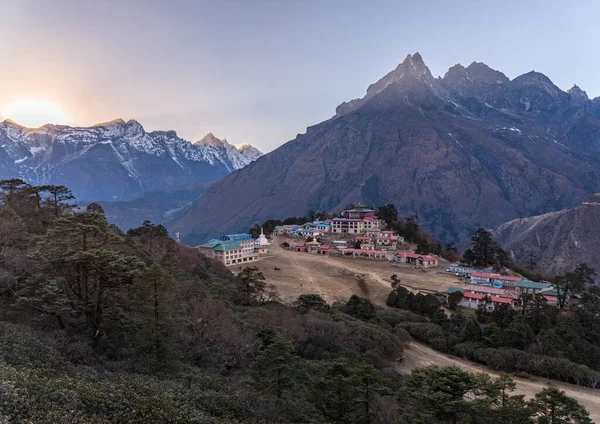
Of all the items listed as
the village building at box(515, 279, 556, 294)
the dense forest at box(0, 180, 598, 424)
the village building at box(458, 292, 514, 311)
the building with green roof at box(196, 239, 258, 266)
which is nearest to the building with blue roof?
the building with green roof at box(196, 239, 258, 266)

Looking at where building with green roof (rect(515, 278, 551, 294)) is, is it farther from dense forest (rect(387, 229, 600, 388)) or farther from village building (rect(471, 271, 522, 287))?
dense forest (rect(387, 229, 600, 388))

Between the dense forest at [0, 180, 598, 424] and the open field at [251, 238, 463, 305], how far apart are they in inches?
1076

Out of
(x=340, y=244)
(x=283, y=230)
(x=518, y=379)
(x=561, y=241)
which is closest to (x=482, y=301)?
(x=518, y=379)

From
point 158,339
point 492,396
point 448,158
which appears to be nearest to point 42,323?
point 158,339

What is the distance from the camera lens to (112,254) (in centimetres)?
1526

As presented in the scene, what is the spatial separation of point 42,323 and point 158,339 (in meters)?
5.29

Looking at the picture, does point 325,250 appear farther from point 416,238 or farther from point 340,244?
point 416,238

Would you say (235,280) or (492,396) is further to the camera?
(235,280)

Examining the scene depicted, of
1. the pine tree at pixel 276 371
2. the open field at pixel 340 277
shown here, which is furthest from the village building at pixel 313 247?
the pine tree at pixel 276 371

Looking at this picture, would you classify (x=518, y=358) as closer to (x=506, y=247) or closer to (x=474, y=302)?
(x=474, y=302)

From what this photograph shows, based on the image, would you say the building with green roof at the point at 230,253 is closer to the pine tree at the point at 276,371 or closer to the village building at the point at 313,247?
the village building at the point at 313,247

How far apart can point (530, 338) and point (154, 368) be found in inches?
1208

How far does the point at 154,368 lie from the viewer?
13.7m

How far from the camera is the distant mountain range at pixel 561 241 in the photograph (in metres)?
93.3
